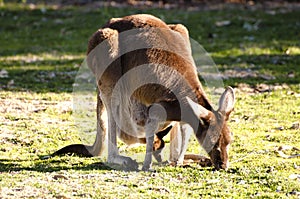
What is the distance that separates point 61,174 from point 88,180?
270 mm

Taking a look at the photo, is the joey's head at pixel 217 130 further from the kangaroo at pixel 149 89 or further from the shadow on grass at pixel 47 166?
the shadow on grass at pixel 47 166

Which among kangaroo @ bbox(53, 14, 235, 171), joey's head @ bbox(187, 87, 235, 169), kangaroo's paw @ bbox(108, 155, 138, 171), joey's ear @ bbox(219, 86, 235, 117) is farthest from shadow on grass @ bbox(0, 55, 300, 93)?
joey's ear @ bbox(219, 86, 235, 117)

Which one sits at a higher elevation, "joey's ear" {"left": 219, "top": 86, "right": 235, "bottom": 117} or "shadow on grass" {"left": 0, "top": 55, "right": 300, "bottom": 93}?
→ "joey's ear" {"left": 219, "top": 86, "right": 235, "bottom": 117}

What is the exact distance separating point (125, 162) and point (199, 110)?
105cm

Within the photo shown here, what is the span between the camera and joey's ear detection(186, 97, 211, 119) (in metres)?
5.71

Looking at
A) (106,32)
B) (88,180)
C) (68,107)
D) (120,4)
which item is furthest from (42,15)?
(88,180)

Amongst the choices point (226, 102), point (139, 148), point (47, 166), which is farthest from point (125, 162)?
point (226, 102)

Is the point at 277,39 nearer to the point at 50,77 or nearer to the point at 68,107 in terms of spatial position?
the point at 50,77

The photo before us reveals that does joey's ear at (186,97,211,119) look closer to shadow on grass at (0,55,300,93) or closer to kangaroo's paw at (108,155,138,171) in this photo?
kangaroo's paw at (108,155,138,171)

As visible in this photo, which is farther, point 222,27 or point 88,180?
point 222,27

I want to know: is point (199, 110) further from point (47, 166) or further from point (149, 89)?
point (47, 166)

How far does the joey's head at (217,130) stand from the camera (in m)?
5.86

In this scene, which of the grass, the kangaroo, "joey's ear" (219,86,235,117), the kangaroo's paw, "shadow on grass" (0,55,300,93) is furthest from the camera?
"shadow on grass" (0,55,300,93)

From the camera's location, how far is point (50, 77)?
36.4 ft
